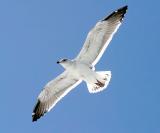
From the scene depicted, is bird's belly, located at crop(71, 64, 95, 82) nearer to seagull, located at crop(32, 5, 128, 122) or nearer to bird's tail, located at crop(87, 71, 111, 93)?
seagull, located at crop(32, 5, 128, 122)

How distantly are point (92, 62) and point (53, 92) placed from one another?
1.40m

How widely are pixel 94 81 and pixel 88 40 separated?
1076 millimetres

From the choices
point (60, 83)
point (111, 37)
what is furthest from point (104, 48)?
point (60, 83)

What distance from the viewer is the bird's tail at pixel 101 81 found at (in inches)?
714

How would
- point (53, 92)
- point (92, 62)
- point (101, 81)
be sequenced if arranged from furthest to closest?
point (53, 92), point (92, 62), point (101, 81)

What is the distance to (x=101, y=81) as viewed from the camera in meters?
18.3

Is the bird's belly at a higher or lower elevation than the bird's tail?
higher

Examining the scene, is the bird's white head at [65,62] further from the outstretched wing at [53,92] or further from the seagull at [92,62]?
the outstretched wing at [53,92]

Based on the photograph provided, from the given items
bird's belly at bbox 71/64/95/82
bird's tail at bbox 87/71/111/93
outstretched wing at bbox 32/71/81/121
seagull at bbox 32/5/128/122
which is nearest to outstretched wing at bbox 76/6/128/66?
seagull at bbox 32/5/128/122

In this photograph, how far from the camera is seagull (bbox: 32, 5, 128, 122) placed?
18.2 meters

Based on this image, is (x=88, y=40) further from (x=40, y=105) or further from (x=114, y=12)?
(x=40, y=105)

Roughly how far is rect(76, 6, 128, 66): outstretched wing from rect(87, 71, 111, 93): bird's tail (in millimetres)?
523

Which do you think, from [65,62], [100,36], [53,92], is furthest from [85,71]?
[53,92]

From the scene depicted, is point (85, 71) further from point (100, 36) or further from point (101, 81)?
point (100, 36)
